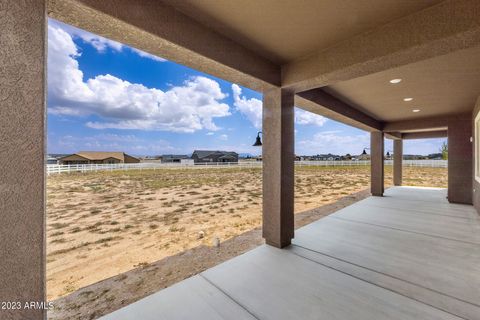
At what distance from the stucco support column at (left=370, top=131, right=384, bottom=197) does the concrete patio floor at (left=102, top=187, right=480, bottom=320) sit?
3487mm

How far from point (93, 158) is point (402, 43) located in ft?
134

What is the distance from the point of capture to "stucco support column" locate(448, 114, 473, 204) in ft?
18.8

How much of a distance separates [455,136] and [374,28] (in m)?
6.28

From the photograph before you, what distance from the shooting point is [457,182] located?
19.2ft

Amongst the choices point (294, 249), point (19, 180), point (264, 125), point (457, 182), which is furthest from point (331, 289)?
point (457, 182)

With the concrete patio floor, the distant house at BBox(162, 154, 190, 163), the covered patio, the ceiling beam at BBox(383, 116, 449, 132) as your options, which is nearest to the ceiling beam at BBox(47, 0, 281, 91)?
the covered patio

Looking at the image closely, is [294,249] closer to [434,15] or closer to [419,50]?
[419,50]

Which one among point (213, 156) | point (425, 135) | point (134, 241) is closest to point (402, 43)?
point (134, 241)

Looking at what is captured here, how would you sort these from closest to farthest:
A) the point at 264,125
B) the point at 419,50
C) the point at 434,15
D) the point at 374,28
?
the point at 434,15, the point at 419,50, the point at 374,28, the point at 264,125

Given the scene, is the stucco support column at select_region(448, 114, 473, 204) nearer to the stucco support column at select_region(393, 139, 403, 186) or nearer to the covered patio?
the covered patio

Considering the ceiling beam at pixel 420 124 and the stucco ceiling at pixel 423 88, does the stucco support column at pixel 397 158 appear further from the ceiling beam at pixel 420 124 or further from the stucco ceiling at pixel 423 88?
the stucco ceiling at pixel 423 88

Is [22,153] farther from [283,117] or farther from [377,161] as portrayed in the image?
[377,161]

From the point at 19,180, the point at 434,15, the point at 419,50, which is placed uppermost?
the point at 434,15

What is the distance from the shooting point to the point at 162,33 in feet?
5.77
